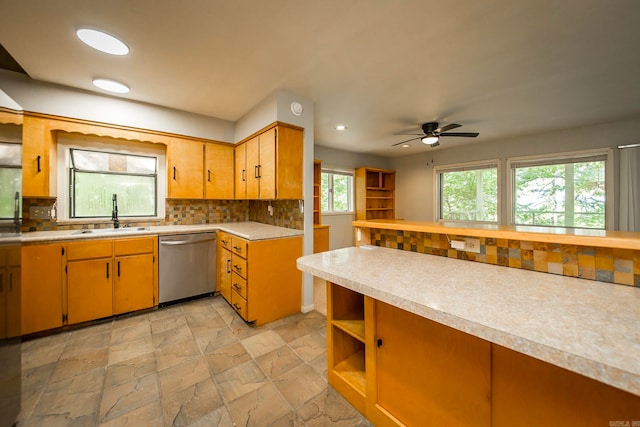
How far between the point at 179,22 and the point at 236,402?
8.33 ft

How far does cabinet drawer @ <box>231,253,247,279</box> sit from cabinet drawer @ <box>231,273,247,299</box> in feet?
0.15

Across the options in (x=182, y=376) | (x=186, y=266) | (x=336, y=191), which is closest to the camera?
(x=182, y=376)

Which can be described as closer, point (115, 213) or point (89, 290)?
point (89, 290)

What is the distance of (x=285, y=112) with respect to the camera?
2586mm

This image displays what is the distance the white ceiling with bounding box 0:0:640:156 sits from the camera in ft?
4.96

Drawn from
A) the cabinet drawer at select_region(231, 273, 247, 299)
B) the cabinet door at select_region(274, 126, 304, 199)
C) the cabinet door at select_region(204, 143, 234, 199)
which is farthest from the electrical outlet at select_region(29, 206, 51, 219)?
the cabinet door at select_region(274, 126, 304, 199)

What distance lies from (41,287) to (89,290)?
33 cm

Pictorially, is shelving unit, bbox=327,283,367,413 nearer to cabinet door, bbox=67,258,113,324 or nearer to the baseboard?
the baseboard

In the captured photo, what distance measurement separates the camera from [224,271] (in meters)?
2.93

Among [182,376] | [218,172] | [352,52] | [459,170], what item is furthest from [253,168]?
[459,170]

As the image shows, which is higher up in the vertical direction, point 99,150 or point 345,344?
point 99,150

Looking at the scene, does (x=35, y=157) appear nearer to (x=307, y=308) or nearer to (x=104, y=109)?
(x=104, y=109)

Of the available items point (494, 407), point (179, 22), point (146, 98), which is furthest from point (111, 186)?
point (494, 407)

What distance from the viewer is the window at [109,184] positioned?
275 cm
